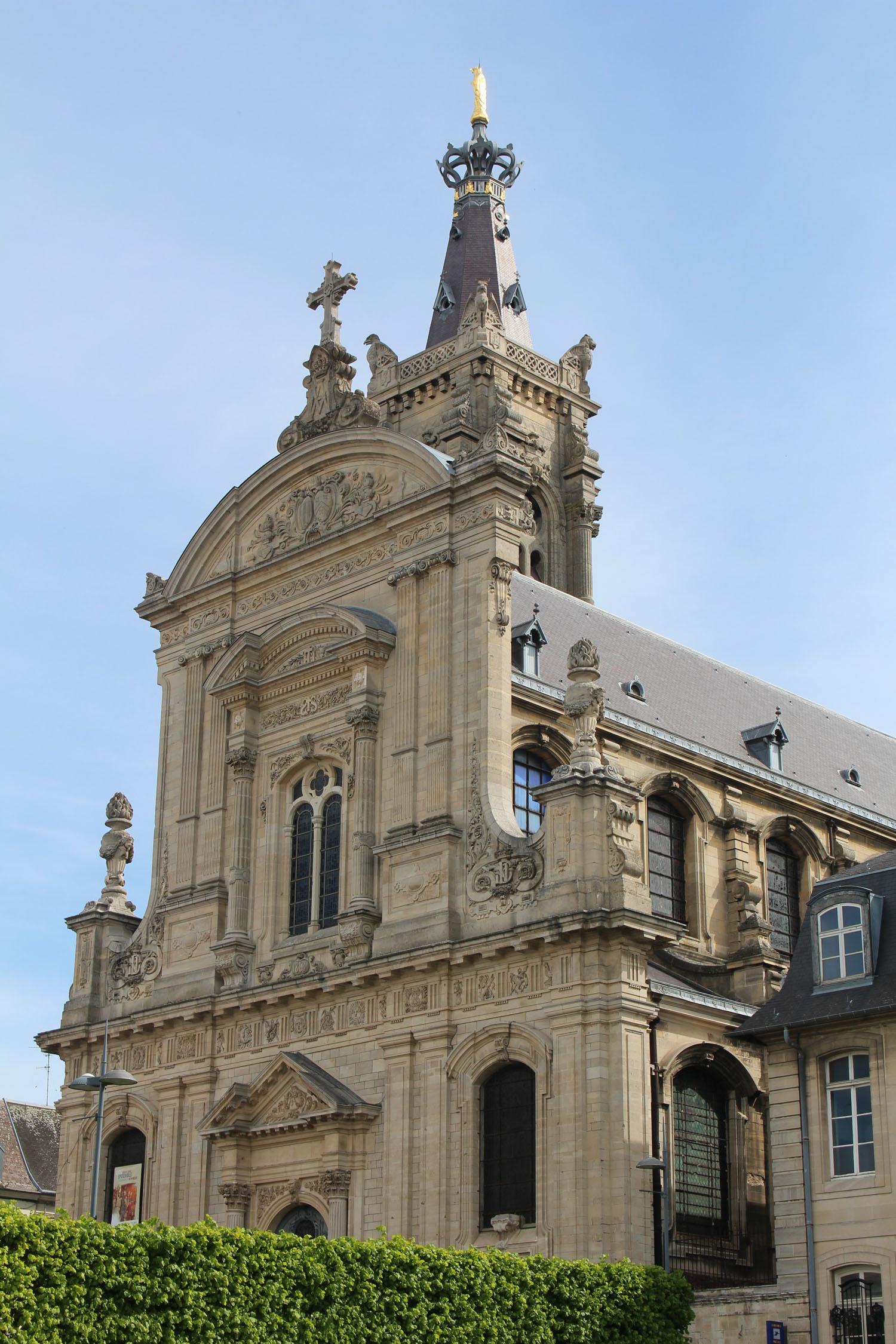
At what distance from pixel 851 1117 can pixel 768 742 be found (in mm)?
16178

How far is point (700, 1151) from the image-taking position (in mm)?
33500

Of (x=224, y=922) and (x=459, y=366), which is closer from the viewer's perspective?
(x=224, y=922)

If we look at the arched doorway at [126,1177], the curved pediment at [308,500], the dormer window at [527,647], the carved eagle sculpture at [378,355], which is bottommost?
the arched doorway at [126,1177]

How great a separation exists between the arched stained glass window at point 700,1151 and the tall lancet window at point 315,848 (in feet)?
24.8

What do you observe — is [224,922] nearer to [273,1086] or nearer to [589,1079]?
[273,1086]

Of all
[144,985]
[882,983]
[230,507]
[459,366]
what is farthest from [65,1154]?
[459,366]

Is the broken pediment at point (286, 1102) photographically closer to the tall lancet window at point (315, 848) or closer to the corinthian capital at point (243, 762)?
the tall lancet window at point (315, 848)

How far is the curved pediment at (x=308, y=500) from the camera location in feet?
125

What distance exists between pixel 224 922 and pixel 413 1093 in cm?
737

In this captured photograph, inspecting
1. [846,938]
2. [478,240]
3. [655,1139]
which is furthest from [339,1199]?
[478,240]

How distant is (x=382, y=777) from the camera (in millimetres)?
36188

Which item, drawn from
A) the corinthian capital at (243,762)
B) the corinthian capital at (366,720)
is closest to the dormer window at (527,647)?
the corinthian capital at (366,720)

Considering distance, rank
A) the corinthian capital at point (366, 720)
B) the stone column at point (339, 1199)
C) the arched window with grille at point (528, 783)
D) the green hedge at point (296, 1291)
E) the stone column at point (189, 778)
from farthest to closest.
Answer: the stone column at point (189, 778), the corinthian capital at point (366, 720), the arched window with grille at point (528, 783), the stone column at point (339, 1199), the green hedge at point (296, 1291)

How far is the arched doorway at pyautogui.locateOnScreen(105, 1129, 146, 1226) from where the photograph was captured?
38.0 metres
